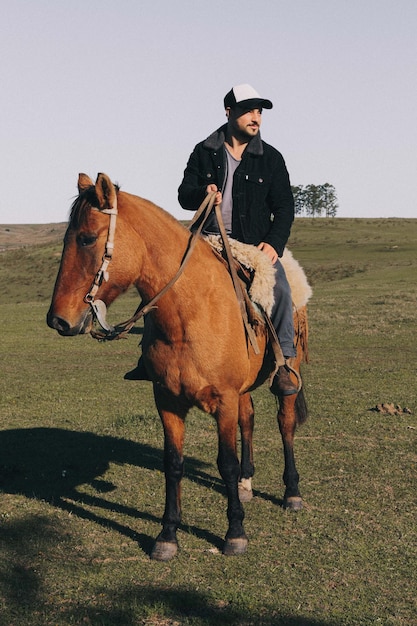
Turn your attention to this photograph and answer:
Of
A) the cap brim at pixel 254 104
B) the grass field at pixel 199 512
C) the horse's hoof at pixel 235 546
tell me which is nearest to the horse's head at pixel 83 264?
the cap brim at pixel 254 104

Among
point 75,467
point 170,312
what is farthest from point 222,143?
point 75,467

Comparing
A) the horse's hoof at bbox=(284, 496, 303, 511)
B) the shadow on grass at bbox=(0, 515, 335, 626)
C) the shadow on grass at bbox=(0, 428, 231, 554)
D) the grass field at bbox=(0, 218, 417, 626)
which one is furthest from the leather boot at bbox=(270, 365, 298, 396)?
the shadow on grass at bbox=(0, 515, 335, 626)

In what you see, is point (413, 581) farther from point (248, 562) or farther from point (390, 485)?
point (390, 485)

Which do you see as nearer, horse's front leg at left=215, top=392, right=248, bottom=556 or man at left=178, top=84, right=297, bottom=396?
horse's front leg at left=215, top=392, right=248, bottom=556

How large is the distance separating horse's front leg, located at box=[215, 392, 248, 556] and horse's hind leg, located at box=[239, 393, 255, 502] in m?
1.42

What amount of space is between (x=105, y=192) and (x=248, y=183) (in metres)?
2.02

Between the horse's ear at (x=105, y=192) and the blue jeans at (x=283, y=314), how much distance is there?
2272mm

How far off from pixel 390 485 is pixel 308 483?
0.92m

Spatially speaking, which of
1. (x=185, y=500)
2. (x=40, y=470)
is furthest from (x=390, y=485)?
(x=40, y=470)

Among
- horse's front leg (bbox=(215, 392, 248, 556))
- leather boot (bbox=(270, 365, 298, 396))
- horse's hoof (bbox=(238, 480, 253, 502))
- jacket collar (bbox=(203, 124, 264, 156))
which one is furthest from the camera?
horse's hoof (bbox=(238, 480, 253, 502))

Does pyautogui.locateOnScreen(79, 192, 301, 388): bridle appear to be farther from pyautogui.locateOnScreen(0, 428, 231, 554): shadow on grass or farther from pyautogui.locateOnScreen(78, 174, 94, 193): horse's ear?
pyautogui.locateOnScreen(0, 428, 231, 554): shadow on grass

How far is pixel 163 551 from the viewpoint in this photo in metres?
6.57

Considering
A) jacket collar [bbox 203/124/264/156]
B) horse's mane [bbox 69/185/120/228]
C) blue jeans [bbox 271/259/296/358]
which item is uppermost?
jacket collar [bbox 203/124/264/156]

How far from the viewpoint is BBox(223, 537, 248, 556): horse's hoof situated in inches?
263
